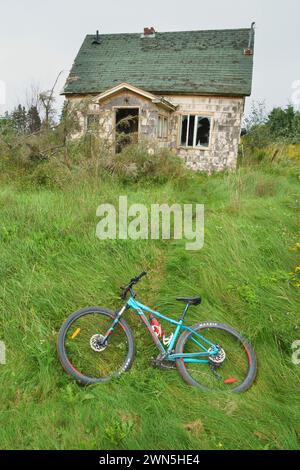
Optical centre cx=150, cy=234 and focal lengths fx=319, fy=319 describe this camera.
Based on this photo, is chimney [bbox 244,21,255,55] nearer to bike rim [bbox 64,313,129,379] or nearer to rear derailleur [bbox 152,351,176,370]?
bike rim [bbox 64,313,129,379]

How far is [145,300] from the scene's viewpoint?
381 centimetres

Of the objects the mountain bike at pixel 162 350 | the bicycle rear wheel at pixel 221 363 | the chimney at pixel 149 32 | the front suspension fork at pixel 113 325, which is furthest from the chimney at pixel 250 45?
the front suspension fork at pixel 113 325

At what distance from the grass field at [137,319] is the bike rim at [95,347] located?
0.16 m

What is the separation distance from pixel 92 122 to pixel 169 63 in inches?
274

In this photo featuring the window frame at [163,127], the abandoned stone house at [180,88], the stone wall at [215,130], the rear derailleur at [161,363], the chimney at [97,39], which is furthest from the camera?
the chimney at [97,39]

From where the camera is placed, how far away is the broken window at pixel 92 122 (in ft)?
28.9

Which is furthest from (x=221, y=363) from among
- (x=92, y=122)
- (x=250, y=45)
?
(x=250, y=45)

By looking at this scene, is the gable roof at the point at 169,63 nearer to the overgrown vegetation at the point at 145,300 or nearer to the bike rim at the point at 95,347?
the overgrown vegetation at the point at 145,300

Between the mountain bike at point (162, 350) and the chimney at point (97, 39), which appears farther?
the chimney at point (97, 39)

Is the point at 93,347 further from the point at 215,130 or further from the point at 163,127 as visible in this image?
the point at 215,130

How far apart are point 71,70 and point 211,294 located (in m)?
14.4

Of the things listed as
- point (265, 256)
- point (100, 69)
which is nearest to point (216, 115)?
point (100, 69)

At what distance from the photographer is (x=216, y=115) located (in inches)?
508
